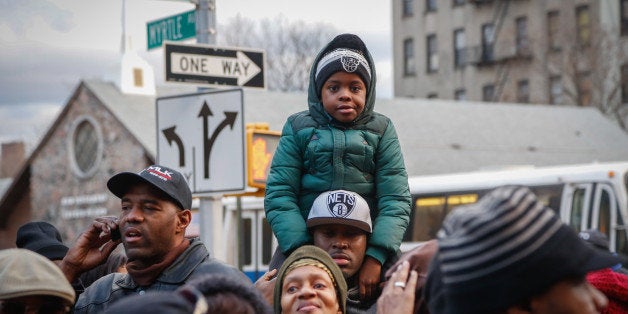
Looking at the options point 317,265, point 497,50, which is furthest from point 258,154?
point 497,50

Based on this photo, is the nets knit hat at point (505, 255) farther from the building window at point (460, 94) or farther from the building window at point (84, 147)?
the building window at point (460, 94)

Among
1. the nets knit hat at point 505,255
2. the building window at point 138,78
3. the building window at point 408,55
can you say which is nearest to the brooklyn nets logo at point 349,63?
the nets knit hat at point 505,255

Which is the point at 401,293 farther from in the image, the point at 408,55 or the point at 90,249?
the point at 408,55

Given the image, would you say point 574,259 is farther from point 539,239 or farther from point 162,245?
point 162,245

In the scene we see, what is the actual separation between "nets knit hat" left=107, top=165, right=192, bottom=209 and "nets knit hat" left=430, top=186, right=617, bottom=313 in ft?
8.73

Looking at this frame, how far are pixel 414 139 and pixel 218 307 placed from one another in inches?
1343

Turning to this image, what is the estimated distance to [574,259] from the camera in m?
2.46

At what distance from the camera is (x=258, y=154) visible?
11672mm

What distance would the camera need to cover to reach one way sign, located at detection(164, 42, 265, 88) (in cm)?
973

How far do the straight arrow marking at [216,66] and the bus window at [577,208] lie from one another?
33.4 feet

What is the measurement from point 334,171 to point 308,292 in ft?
2.62

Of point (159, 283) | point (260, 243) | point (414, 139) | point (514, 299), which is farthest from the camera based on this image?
point (414, 139)

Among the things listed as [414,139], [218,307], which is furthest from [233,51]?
[414,139]

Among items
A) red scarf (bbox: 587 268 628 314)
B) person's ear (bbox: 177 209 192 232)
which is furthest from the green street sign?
red scarf (bbox: 587 268 628 314)
